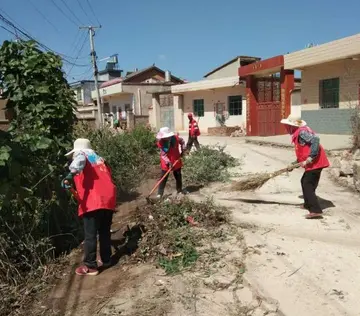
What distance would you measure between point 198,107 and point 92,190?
941 inches

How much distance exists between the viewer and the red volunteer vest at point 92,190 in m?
4.34

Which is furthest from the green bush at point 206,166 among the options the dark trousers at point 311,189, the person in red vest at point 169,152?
the dark trousers at point 311,189

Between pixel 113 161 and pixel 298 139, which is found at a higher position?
pixel 298 139

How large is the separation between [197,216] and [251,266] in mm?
1360

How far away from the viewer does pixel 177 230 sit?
4988 millimetres

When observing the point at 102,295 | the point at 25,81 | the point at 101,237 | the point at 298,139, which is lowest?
the point at 102,295

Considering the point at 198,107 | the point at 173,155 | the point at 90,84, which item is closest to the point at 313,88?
the point at 173,155

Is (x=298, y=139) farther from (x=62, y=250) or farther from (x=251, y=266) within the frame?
(x=62, y=250)

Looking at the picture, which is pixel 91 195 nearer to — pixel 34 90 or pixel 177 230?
pixel 177 230

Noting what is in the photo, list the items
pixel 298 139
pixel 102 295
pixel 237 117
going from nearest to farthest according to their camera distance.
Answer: pixel 102 295, pixel 298 139, pixel 237 117

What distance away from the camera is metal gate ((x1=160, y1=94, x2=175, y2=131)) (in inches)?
1200

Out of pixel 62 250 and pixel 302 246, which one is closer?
pixel 302 246

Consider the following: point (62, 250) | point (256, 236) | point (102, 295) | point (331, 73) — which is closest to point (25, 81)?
point (62, 250)

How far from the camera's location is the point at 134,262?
4.61 meters
